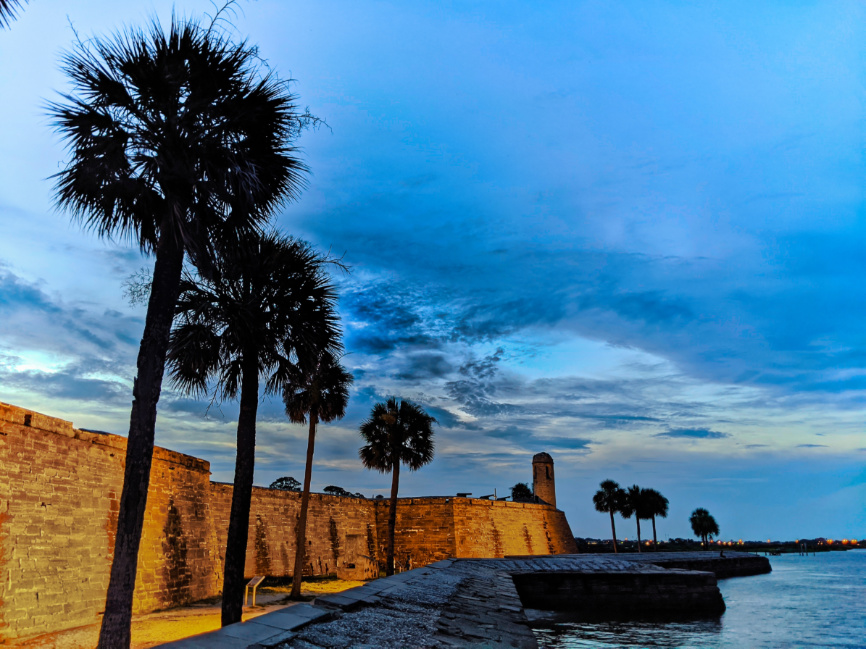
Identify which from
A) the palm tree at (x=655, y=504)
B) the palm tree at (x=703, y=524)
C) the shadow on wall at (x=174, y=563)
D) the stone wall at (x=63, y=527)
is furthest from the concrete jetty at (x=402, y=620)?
the palm tree at (x=703, y=524)

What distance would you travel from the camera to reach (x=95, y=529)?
11.6 metres

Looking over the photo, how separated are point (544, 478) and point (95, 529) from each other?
48.7 metres

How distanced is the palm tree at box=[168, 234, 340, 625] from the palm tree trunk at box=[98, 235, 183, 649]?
49.3 inches

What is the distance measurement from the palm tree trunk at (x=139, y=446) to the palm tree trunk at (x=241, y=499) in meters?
2.60

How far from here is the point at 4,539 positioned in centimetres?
905

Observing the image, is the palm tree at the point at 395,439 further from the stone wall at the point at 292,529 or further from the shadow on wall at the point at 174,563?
the shadow on wall at the point at 174,563

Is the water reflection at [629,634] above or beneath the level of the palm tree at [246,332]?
beneath

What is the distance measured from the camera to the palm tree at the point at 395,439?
1047 inches

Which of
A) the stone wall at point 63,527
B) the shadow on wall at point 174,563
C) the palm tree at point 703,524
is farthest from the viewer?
the palm tree at point 703,524

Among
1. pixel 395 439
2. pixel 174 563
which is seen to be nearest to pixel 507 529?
pixel 395 439

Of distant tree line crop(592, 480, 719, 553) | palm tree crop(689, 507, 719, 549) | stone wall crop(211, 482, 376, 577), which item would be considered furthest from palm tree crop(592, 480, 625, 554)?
stone wall crop(211, 482, 376, 577)

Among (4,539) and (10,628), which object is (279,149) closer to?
(4,539)

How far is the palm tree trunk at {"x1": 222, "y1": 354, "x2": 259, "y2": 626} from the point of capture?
29.0ft

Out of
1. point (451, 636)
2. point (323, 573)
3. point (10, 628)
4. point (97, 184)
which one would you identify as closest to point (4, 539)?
point (10, 628)
